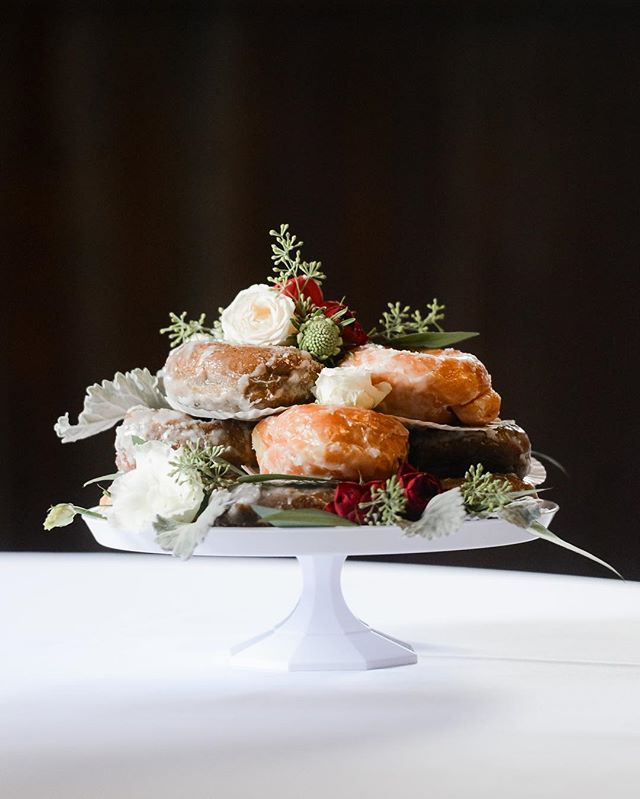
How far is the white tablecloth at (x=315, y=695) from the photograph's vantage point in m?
1.22

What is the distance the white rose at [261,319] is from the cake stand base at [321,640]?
295 millimetres

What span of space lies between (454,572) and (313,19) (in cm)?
180

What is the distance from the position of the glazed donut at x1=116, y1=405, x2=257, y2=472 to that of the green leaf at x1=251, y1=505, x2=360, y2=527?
18 cm

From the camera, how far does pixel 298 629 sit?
1.75 m

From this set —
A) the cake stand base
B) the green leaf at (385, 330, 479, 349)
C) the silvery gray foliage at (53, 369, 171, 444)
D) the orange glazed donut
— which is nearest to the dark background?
the green leaf at (385, 330, 479, 349)

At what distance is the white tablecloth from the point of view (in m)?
1.22

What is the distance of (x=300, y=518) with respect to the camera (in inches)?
61.3

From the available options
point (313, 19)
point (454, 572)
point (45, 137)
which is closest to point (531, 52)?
point (313, 19)

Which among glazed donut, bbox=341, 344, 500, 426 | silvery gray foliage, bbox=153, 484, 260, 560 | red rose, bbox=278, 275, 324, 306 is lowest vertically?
silvery gray foliage, bbox=153, 484, 260, 560

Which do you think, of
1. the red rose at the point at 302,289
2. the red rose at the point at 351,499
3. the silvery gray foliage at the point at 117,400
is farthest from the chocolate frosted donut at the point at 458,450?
the silvery gray foliage at the point at 117,400

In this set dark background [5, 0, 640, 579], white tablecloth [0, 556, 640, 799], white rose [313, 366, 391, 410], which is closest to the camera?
white tablecloth [0, 556, 640, 799]

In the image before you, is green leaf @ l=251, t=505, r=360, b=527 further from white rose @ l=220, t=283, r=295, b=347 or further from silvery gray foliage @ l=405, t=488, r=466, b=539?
white rose @ l=220, t=283, r=295, b=347

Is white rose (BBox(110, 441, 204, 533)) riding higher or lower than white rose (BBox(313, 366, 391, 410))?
lower

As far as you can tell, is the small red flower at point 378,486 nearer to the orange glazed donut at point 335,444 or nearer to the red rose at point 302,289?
the orange glazed donut at point 335,444
